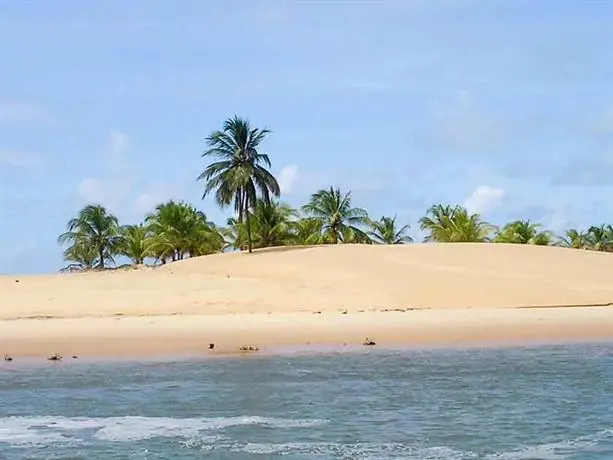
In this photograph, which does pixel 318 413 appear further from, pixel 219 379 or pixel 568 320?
pixel 568 320

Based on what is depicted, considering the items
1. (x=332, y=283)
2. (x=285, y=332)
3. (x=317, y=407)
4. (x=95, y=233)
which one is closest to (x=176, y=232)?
(x=95, y=233)

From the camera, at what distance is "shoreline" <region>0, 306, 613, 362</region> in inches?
859

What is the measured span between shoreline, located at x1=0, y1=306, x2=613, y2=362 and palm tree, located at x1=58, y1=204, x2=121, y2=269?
80.0 ft

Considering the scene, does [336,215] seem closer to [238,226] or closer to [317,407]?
[238,226]

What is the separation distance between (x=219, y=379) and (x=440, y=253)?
86.1ft

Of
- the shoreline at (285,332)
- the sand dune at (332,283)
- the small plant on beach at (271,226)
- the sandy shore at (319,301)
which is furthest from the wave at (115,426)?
the small plant on beach at (271,226)

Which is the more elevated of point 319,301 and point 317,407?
point 319,301

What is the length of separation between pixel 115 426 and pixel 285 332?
38.4 ft

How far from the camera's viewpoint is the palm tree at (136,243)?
53219 mm

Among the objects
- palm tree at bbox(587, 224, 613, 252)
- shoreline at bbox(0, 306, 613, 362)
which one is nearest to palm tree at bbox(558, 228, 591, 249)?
palm tree at bbox(587, 224, 613, 252)

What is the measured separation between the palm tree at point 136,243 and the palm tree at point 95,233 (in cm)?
103

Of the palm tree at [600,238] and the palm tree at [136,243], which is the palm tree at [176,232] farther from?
the palm tree at [600,238]

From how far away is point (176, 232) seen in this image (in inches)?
2035

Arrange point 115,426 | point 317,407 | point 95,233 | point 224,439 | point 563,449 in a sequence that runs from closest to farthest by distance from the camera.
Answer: point 563,449
point 224,439
point 115,426
point 317,407
point 95,233
